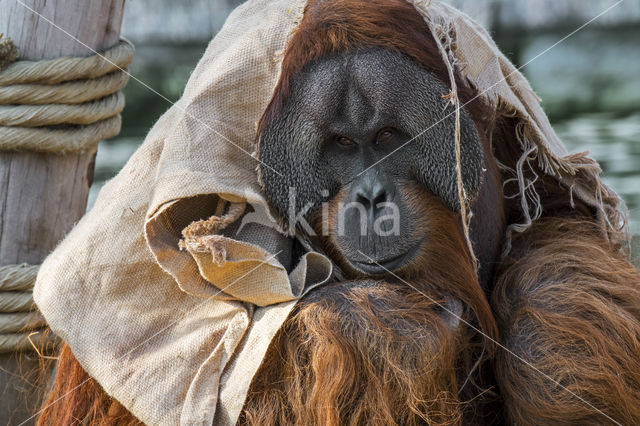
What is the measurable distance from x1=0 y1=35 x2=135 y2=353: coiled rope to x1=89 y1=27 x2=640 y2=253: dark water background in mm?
2584

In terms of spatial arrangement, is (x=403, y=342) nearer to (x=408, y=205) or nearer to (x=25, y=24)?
(x=408, y=205)

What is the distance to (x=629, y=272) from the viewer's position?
158 cm

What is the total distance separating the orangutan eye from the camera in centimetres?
148

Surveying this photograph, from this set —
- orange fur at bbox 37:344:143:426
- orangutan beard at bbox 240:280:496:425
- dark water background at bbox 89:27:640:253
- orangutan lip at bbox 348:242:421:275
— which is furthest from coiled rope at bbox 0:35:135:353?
dark water background at bbox 89:27:640:253

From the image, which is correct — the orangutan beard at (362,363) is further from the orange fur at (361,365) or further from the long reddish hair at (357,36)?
the long reddish hair at (357,36)

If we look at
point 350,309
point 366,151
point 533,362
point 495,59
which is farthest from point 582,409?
point 495,59

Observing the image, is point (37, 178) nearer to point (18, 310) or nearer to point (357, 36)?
point (18, 310)

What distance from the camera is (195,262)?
149 cm

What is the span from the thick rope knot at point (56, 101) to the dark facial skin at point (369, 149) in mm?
510

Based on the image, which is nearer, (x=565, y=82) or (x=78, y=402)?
(x=78, y=402)

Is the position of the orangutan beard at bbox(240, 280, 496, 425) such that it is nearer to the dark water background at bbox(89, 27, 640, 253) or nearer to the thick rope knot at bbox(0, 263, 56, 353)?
the thick rope knot at bbox(0, 263, 56, 353)

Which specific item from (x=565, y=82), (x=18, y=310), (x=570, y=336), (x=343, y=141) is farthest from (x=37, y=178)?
(x=565, y=82)

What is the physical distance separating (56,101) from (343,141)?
66 cm

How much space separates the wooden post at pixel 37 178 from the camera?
1776 millimetres
